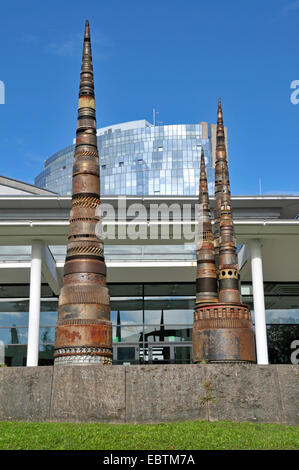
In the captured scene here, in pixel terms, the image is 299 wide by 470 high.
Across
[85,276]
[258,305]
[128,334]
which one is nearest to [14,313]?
[128,334]

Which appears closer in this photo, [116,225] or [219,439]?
[219,439]

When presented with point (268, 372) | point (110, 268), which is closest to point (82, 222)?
point (268, 372)

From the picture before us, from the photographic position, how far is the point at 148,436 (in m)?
6.11

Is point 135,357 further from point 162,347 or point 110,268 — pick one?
point 110,268

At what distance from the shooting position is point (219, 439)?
6.04 meters

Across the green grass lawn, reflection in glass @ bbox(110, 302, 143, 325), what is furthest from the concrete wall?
reflection in glass @ bbox(110, 302, 143, 325)

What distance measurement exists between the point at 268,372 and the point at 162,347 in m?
21.3

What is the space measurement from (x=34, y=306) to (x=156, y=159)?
4899 inches

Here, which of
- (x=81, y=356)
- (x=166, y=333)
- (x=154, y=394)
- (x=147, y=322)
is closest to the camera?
(x=154, y=394)

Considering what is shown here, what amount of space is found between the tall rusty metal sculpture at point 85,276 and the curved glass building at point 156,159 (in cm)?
12805

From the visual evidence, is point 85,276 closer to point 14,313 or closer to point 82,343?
point 82,343

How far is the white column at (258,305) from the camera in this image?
21.1 m

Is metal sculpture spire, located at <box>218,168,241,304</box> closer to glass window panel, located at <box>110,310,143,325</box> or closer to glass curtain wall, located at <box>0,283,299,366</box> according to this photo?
glass curtain wall, located at <box>0,283,299,366</box>
